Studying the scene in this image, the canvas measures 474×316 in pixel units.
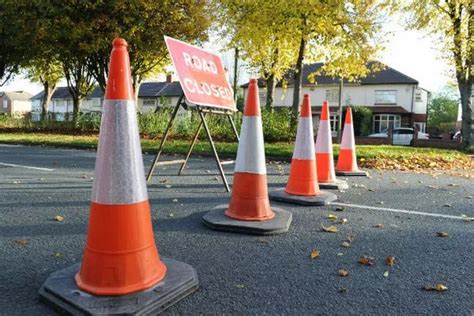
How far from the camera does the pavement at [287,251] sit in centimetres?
241

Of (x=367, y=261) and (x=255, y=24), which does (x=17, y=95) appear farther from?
(x=367, y=261)

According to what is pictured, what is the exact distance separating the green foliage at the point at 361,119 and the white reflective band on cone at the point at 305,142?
38.9 meters

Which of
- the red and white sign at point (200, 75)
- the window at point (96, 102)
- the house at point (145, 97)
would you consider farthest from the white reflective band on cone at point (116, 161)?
the window at point (96, 102)

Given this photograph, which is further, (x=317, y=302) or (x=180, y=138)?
(x=180, y=138)

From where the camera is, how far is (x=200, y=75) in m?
5.70

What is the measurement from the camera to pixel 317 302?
7.90 ft

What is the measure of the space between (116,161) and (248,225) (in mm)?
1675

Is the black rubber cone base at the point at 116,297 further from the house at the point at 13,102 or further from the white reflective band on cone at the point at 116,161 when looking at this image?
the house at the point at 13,102

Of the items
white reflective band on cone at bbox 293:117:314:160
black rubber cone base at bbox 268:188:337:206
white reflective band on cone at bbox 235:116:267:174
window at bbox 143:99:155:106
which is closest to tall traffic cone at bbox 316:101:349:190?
black rubber cone base at bbox 268:188:337:206

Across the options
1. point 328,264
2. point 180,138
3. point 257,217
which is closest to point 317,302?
point 328,264

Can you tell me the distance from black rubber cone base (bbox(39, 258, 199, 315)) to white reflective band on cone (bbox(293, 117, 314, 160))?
118 inches

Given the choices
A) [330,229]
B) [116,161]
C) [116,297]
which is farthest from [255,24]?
[116,297]

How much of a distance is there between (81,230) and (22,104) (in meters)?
112

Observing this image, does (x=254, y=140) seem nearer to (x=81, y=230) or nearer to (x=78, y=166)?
(x=81, y=230)
